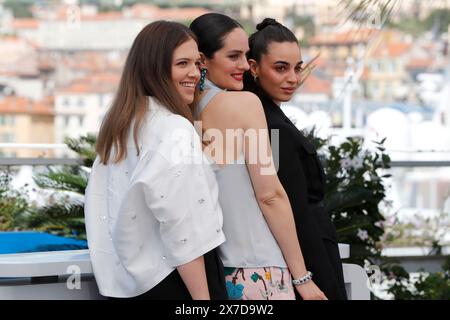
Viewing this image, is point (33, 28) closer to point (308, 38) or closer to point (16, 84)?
point (16, 84)

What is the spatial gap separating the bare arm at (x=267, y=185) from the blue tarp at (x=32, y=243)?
0.85 metres

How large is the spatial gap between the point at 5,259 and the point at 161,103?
23.5 inches

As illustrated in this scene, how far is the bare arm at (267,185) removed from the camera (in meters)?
2.57

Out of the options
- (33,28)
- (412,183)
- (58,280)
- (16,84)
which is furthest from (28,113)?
(58,280)

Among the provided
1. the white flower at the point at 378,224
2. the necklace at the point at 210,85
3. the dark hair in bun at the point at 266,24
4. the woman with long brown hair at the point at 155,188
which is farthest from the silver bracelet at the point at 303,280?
the white flower at the point at 378,224

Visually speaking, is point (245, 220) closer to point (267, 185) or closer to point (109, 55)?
point (267, 185)

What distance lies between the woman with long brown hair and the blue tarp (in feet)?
1.79

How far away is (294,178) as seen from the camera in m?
2.66

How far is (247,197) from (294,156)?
171 millimetres

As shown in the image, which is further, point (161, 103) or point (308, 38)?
point (308, 38)

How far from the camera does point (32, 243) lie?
3162mm

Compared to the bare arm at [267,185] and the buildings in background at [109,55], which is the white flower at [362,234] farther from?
the buildings in background at [109,55]

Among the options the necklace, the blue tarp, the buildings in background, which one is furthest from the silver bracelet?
the buildings in background

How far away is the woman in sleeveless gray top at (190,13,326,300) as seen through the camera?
2.58 m
